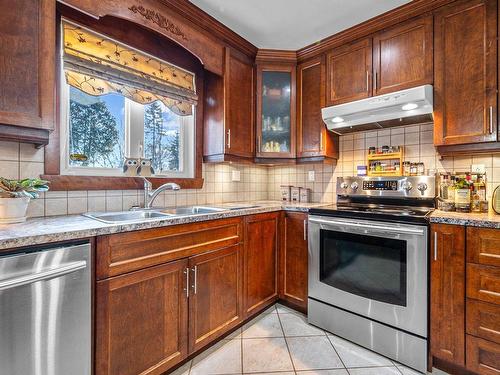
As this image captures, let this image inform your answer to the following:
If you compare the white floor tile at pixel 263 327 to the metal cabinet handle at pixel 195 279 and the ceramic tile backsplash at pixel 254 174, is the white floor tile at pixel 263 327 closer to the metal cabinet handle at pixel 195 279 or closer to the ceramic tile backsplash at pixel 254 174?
the metal cabinet handle at pixel 195 279

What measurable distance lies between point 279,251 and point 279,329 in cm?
59

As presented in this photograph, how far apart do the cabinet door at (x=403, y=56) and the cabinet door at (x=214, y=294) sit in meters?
1.69

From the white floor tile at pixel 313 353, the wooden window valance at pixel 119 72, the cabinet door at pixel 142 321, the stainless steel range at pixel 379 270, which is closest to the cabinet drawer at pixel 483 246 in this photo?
the stainless steel range at pixel 379 270

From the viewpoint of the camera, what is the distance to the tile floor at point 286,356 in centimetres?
153

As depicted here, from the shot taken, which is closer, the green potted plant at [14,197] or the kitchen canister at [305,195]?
the green potted plant at [14,197]

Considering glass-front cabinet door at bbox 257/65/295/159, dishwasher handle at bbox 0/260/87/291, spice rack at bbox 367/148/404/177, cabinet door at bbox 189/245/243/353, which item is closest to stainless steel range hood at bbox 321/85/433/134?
spice rack at bbox 367/148/404/177

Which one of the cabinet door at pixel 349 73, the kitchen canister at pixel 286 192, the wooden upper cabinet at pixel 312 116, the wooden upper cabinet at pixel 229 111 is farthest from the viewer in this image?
the kitchen canister at pixel 286 192

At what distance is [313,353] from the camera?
169cm

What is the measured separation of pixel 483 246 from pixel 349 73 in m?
1.56

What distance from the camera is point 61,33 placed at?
1538 mm

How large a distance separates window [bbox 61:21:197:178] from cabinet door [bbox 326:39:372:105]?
3.97 feet

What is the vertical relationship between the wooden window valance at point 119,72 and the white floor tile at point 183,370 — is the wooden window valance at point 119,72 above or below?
Answer: above

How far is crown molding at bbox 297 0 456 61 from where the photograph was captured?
184cm

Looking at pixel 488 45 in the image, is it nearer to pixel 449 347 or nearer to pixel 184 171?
pixel 449 347
